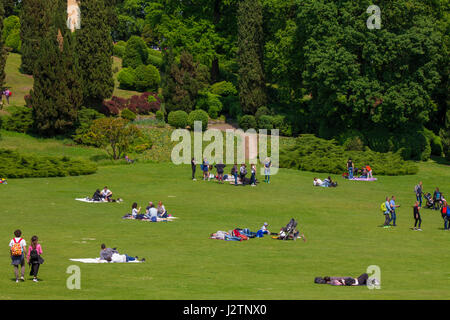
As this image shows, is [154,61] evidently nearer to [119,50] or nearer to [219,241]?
[119,50]

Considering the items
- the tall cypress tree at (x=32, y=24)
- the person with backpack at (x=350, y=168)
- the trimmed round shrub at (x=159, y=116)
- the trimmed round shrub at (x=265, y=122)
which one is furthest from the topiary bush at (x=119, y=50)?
the person with backpack at (x=350, y=168)

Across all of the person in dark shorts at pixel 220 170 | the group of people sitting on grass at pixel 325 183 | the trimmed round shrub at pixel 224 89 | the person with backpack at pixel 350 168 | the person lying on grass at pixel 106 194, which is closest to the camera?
the person lying on grass at pixel 106 194

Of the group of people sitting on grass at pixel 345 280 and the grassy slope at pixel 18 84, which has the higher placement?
the grassy slope at pixel 18 84

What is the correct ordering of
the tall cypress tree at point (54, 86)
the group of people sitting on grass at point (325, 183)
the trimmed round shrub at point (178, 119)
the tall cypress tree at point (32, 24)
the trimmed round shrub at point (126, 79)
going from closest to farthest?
the group of people sitting on grass at point (325, 183)
the tall cypress tree at point (54, 86)
the trimmed round shrub at point (178, 119)
the tall cypress tree at point (32, 24)
the trimmed round shrub at point (126, 79)

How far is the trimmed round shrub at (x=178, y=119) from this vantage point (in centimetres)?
7581

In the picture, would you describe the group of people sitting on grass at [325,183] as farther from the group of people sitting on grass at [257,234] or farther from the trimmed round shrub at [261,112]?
the trimmed round shrub at [261,112]

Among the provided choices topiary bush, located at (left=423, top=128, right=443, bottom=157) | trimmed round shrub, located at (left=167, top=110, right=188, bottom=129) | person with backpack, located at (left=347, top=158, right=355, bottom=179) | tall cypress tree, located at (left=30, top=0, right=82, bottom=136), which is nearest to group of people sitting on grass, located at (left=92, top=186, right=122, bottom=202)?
person with backpack, located at (left=347, top=158, right=355, bottom=179)

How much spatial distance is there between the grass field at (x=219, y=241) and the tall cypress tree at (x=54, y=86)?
11299 mm

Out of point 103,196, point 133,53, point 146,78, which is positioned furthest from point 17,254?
point 133,53

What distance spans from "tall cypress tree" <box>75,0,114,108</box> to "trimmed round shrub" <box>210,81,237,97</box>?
15.5 metres

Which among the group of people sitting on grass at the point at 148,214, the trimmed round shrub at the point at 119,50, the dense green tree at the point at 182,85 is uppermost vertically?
the trimmed round shrub at the point at 119,50

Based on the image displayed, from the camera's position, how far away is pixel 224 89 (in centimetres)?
8806

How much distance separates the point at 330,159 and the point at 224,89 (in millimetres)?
25694
